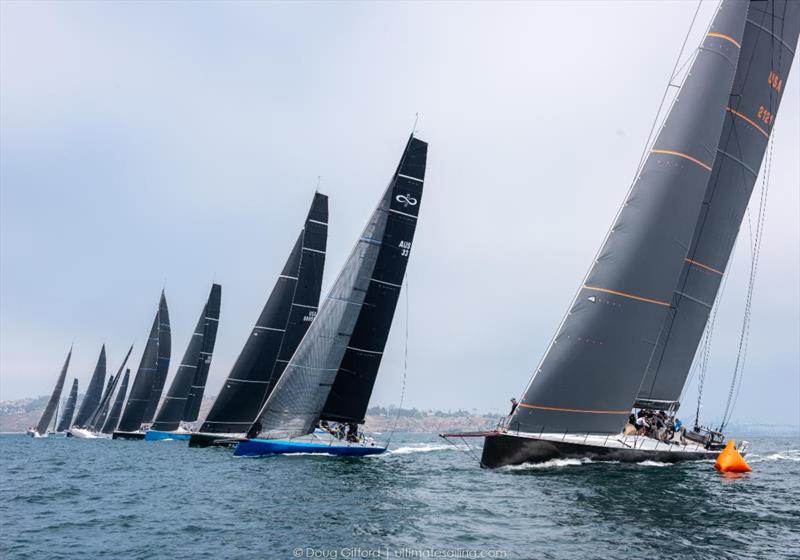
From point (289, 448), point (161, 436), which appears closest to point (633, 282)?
point (289, 448)

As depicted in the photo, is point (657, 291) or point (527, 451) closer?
point (527, 451)

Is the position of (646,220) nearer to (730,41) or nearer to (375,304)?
(730,41)

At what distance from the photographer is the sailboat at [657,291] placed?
2270cm

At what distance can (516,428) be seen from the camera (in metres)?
22.7

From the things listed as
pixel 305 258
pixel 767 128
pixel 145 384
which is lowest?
pixel 145 384

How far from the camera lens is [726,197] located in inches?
1153

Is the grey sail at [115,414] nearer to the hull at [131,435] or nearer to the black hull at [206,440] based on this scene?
the hull at [131,435]

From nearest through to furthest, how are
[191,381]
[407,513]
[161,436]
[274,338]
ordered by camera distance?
[407,513], [274,338], [191,381], [161,436]

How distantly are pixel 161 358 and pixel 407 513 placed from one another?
181 ft

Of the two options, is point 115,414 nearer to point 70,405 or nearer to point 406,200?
point 70,405

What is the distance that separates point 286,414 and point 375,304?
6.48 meters

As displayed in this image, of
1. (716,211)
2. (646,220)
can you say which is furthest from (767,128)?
(646,220)

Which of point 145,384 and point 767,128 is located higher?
point 767,128

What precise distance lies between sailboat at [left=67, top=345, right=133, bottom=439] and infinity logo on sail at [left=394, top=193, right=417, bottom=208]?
2116 inches
